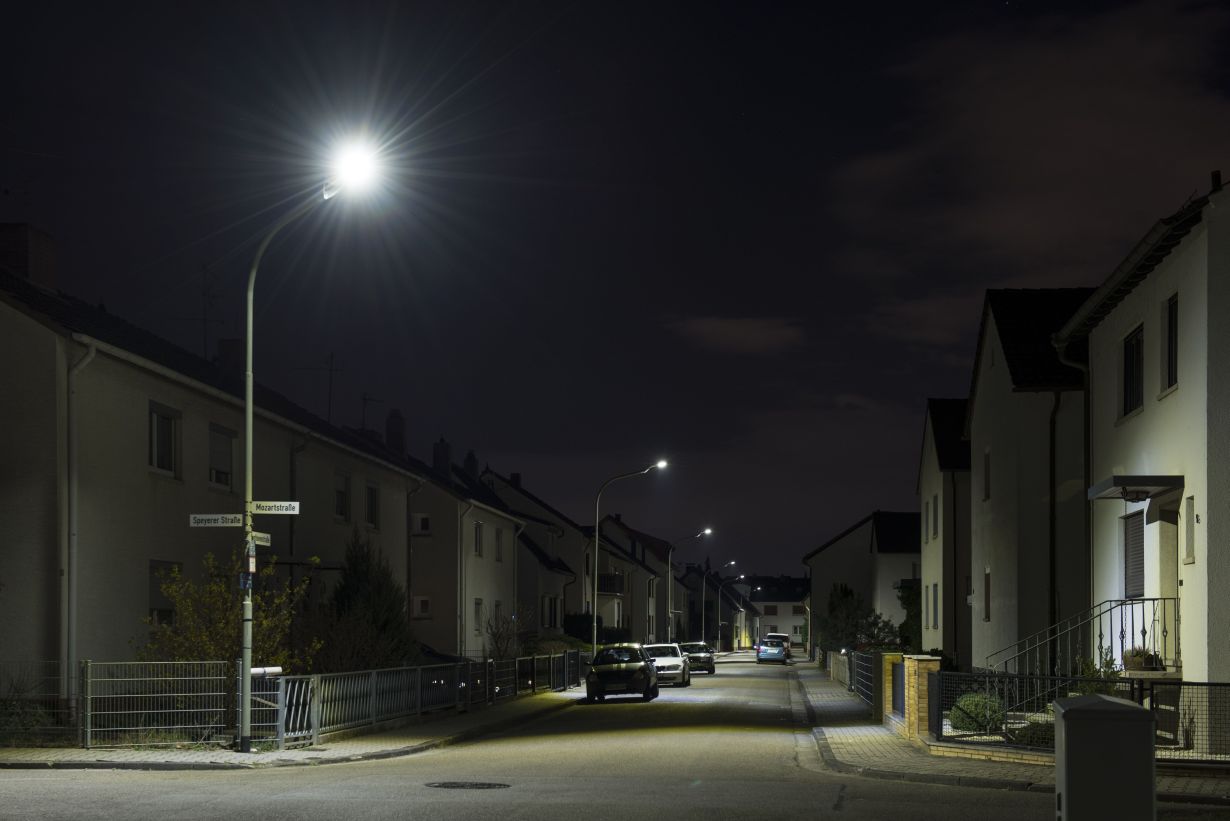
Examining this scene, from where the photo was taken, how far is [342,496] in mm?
34969

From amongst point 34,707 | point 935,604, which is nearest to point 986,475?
point 935,604

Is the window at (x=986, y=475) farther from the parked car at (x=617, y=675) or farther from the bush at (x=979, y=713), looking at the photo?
the bush at (x=979, y=713)

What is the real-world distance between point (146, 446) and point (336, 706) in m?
5.63

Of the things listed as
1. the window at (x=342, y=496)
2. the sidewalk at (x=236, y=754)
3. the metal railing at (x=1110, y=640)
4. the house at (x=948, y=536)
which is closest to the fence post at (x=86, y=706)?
the sidewalk at (x=236, y=754)

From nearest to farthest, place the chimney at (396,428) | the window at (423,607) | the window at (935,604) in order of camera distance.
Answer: the window at (935,604)
the window at (423,607)
the chimney at (396,428)

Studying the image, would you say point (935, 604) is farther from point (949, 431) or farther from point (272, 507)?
point (272, 507)

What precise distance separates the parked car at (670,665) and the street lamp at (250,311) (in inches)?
1054

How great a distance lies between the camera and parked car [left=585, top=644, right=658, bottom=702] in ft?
113

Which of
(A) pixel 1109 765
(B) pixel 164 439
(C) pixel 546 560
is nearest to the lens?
(A) pixel 1109 765

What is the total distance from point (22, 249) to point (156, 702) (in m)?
9.72

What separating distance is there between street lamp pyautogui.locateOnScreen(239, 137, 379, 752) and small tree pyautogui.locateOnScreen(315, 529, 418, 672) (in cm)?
532

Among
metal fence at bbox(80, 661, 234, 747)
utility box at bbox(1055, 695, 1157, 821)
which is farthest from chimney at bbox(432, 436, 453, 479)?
utility box at bbox(1055, 695, 1157, 821)

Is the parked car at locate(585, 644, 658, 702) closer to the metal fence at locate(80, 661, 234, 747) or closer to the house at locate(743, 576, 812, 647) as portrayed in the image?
the metal fence at locate(80, 661, 234, 747)

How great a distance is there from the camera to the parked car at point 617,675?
1357 inches
